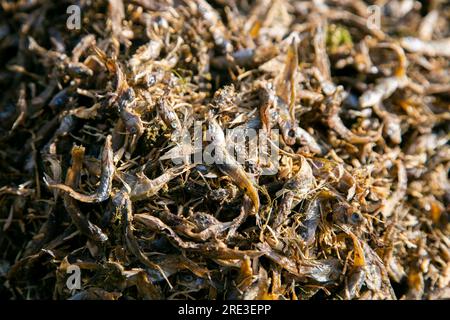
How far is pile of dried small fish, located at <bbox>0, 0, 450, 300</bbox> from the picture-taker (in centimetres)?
267

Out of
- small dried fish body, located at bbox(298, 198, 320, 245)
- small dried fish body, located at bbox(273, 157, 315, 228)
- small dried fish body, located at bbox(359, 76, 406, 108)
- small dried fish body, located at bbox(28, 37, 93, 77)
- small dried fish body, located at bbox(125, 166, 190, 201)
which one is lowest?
small dried fish body, located at bbox(298, 198, 320, 245)

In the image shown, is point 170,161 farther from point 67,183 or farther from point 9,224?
point 9,224

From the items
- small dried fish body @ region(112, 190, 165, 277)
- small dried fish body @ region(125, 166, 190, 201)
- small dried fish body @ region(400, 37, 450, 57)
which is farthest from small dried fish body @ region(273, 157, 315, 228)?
small dried fish body @ region(400, 37, 450, 57)

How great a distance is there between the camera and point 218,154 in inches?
106

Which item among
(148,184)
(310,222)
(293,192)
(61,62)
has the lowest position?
(310,222)

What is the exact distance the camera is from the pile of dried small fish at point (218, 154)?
Answer: 2.67 meters

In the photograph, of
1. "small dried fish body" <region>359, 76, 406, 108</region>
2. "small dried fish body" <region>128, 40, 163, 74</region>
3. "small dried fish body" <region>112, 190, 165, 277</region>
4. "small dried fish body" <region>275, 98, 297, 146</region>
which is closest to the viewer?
"small dried fish body" <region>112, 190, 165, 277</region>

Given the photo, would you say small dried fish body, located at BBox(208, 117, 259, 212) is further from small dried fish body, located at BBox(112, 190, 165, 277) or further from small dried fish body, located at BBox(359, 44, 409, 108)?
small dried fish body, located at BBox(359, 44, 409, 108)

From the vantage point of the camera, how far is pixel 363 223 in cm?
274

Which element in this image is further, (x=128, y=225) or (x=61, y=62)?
(x=61, y=62)

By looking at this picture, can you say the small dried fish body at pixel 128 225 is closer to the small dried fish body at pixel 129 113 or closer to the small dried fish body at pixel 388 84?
the small dried fish body at pixel 129 113

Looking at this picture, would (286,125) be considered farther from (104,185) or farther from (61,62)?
(61,62)

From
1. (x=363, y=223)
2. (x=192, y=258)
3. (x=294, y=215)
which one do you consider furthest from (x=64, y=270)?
(x=363, y=223)

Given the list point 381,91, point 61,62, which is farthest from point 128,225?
point 381,91
